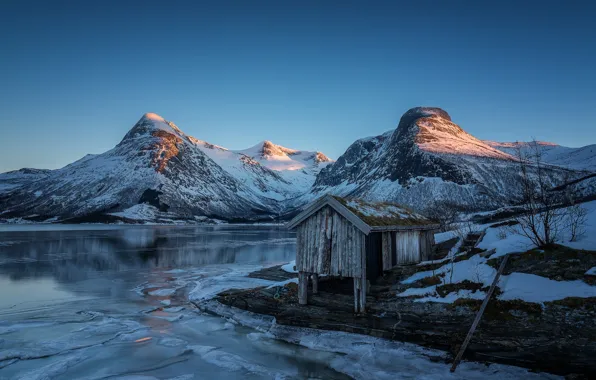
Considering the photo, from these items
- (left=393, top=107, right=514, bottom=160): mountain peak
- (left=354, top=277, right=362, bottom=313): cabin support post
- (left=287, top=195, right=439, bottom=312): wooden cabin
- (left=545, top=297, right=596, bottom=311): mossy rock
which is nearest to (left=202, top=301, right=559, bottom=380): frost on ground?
(left=354, top=277, right=362, bottom=313): cabin support post

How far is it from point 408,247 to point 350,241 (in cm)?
655

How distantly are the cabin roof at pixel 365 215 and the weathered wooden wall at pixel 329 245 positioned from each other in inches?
17.5

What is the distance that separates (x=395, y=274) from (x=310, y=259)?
549 cm

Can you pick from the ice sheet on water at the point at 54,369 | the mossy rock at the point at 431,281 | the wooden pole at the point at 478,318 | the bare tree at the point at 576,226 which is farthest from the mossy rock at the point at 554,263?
the ice sheet on water at the point at 54,369

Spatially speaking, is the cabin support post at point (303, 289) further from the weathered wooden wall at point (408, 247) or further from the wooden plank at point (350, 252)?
the weathered wooden wall at point (408, 247)

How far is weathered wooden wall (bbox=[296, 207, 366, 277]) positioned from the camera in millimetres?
18188

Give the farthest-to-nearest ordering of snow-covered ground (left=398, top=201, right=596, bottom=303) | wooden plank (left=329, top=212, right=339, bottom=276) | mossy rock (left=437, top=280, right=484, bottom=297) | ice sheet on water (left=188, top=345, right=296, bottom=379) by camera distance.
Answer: wooden plank (left=329, top=212, right=339, bottom=276) < mossy rock (left=437, top=280, right=484, bottom=297) < snow-covered ground (left=398, top=201, right=596, bottom=303) < ice sheet on water (left=188, top=345, right=296, bottom=379)

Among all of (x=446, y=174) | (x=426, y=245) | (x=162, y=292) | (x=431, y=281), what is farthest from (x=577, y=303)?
(x=446, y=174)

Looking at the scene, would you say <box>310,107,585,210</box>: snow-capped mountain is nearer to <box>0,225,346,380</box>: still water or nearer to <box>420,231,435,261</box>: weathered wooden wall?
<box>420,231,435,261</box>: weathered wooden wall

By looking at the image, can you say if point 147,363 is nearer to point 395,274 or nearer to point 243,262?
point 395,274

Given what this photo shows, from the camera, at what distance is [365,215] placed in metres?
19.0

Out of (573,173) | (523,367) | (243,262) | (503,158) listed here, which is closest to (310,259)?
(523,367)

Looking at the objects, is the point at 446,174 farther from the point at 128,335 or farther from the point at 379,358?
the point at 128,335

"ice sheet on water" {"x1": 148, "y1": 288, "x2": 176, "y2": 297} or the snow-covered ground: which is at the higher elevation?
the snow-covered ground
